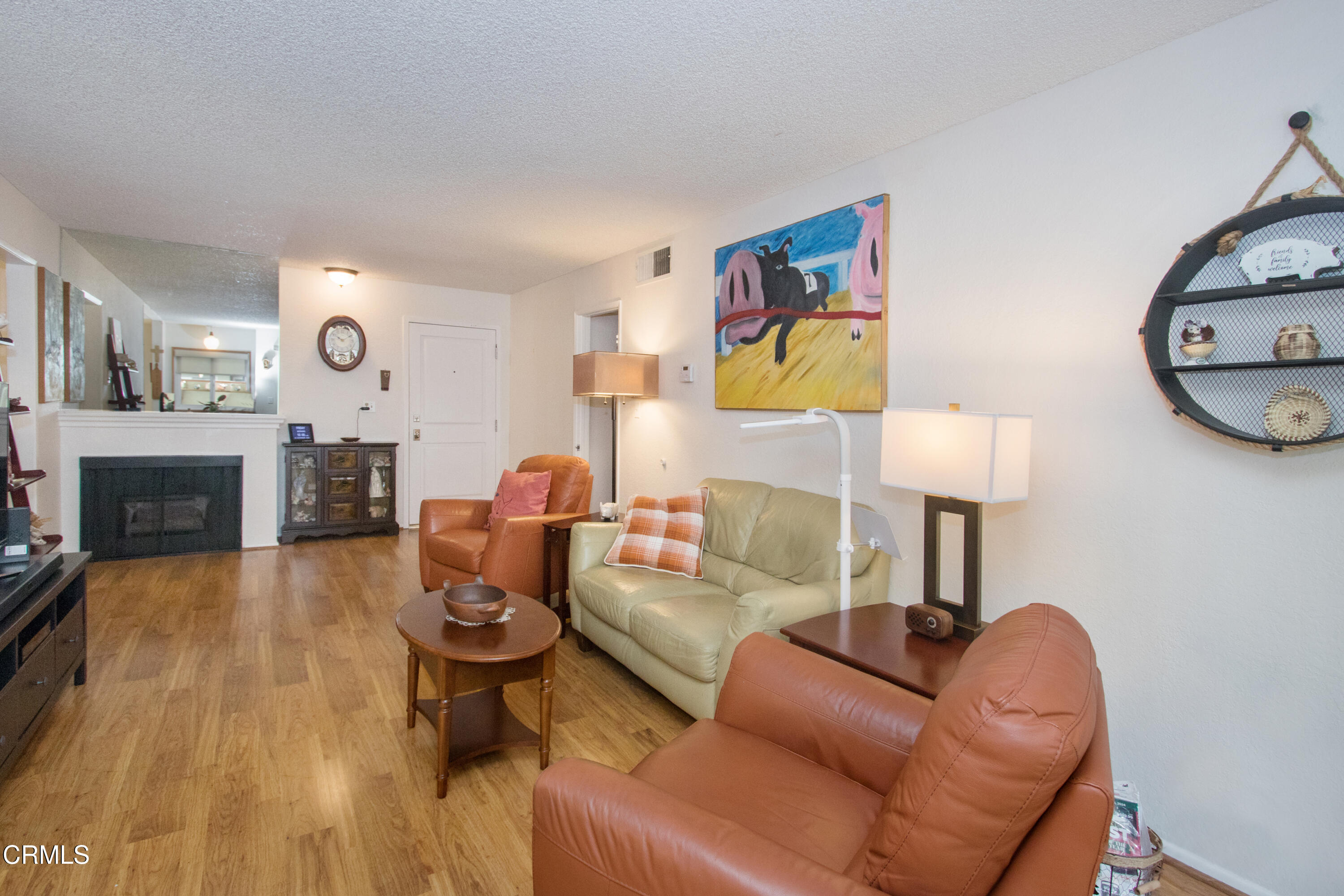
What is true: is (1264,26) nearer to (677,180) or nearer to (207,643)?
(677,180)

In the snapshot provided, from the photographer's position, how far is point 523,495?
163 inches

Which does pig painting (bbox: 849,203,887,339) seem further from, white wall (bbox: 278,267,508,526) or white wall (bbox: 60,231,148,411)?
white wall (bbox: 60,231,148,411)

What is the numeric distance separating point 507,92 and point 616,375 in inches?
78.2

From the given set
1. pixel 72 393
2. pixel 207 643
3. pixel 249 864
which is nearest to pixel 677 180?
pixel 249 864

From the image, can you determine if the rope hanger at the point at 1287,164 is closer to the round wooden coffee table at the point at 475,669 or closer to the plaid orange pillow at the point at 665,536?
the plaid orange pillow at the point at 665,536

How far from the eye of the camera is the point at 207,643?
11.0 ft

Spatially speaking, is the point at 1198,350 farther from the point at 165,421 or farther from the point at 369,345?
the point at 165,421

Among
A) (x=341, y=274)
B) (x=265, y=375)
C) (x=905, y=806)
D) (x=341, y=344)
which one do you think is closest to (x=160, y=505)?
(x=265, y=375)

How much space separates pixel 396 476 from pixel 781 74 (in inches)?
202

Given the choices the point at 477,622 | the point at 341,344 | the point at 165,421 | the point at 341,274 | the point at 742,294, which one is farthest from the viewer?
the point at 341,344

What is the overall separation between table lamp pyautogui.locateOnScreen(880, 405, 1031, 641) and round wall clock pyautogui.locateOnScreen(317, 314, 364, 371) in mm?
5269

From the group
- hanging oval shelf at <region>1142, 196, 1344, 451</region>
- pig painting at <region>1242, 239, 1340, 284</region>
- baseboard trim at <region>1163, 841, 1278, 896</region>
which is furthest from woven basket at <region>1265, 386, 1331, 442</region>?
baseboard trim at <region>1163, 841, 1278, 896</region>

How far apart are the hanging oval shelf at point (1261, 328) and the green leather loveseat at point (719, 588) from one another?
3.91 feet

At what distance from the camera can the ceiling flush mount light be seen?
5613mm
